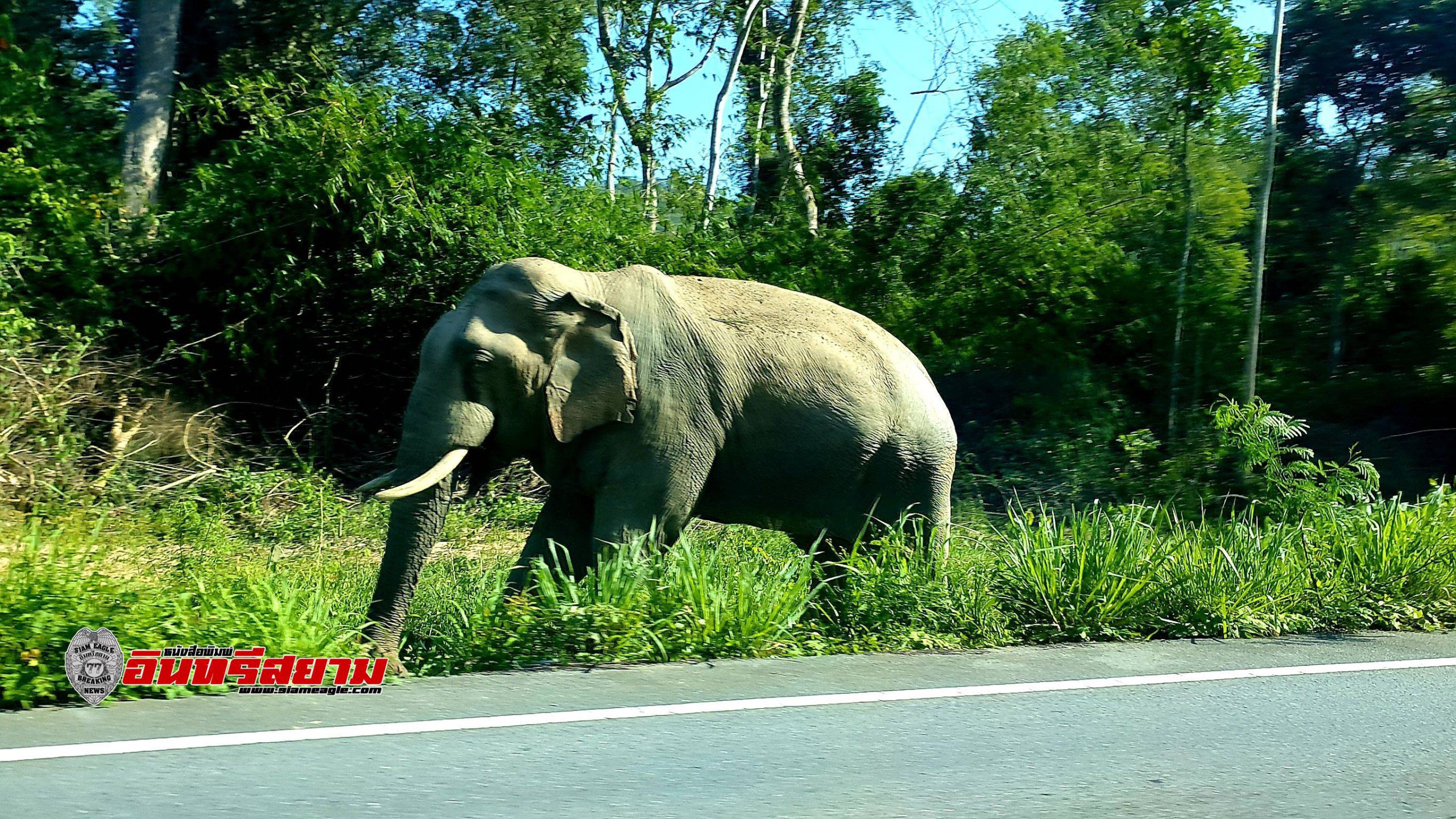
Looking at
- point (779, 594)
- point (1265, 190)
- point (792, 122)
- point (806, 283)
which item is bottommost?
point (779, 594)

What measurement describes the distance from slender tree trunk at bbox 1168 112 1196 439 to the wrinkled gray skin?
7.95m

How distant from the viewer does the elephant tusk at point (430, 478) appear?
7.08 meters

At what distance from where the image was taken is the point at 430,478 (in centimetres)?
730

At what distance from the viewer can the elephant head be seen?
294 inches

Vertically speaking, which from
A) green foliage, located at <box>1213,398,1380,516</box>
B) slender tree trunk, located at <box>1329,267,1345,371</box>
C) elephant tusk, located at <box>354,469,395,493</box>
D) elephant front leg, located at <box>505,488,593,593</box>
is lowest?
elephant front leg, located at <box>505,488,593,593</box>

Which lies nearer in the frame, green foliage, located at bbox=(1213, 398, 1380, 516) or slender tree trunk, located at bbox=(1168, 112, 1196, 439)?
green foliage, located at bbox=(1213, 398, 1380, 516)

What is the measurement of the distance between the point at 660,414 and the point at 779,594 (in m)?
1.35

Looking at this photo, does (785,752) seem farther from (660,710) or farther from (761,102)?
(761,102)
